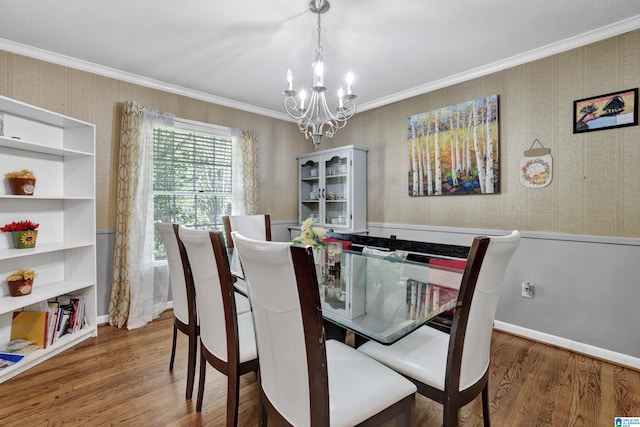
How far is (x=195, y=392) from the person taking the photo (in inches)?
71.6

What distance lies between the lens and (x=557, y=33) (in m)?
2.21

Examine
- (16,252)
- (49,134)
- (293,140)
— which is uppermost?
(293,140)

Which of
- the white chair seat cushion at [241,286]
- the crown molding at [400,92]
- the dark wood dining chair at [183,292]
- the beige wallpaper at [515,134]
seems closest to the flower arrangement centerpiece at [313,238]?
the white chair seat cushion at [241,286]

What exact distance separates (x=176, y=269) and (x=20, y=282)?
147 centimetres

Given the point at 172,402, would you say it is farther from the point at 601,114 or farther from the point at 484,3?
the point at 601,114

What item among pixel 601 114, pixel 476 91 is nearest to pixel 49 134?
pixel 476 91

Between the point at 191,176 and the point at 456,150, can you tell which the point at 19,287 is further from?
the point at 456,150

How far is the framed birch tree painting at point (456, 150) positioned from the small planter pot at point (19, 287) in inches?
139

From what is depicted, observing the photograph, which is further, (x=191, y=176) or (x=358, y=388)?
(x=191, y=176)

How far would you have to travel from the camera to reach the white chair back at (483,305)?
1.04 meters

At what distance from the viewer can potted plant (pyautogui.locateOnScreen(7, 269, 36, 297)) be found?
2209 mm

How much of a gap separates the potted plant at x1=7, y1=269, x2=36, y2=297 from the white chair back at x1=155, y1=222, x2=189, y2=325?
1.36 m

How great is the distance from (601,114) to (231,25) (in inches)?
111

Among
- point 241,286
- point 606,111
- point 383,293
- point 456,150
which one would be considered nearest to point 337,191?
point 456,150
